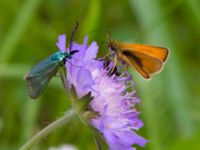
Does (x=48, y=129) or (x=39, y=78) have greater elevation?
(x=39, y=78)

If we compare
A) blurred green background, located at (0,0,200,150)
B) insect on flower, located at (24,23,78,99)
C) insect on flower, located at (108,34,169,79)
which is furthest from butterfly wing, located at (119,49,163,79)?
blurred green background, located at (0,0,200,150)

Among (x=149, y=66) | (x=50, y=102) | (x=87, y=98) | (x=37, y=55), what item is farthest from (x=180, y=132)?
(x=87, y=98)

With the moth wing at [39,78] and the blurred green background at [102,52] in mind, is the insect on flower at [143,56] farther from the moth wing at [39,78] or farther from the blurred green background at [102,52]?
the blurred green background at [102,52]

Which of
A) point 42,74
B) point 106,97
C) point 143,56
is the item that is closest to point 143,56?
point 143,56

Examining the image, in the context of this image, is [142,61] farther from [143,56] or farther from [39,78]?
[39,78]

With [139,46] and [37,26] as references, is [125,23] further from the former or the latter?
[139,46]

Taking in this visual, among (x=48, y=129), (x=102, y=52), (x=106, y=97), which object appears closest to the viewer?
(x=48, y=129)
